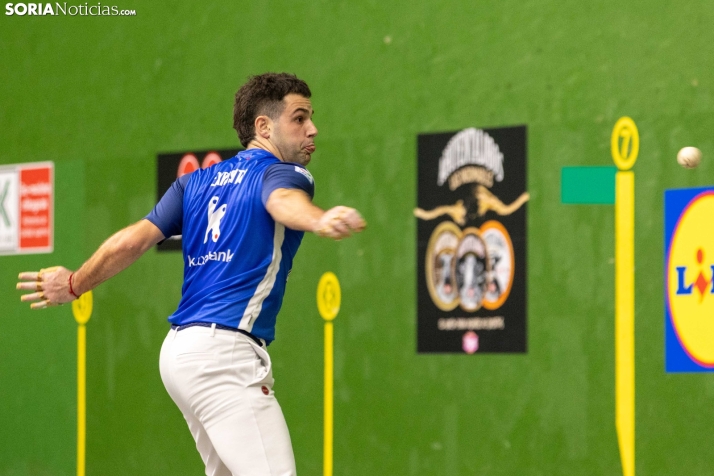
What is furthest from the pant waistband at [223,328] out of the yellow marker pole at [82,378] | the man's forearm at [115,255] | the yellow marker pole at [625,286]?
the yellow marker pole at [82,378]

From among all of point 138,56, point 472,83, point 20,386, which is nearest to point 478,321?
point 472,83

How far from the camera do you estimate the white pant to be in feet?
8.68

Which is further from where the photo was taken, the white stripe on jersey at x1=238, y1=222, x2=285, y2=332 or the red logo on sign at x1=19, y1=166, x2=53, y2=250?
the red logo on sign at x1=19, y1=166, x2=53, y2=250

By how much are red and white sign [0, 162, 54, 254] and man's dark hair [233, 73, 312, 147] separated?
2.94 m

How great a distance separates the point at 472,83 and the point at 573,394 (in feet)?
3.94

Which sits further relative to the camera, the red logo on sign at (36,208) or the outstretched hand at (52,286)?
the red logo on sign at (36,208)

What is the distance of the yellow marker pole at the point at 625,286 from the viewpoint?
404 cm

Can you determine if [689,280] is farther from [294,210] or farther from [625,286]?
[294,210]

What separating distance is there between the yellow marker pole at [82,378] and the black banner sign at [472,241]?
70.0 inches

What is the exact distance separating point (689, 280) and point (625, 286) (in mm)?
221

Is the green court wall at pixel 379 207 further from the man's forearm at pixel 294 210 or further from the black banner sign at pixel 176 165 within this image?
the man's forearm at pixel 294 210

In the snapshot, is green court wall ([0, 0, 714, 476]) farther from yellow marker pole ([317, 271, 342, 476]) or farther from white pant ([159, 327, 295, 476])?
white pant ([159, 327, 295, 476])

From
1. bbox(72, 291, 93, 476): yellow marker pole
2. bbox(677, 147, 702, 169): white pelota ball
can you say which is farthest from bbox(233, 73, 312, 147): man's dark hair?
bbox(72, 291, 93, 476): yellow marker pole

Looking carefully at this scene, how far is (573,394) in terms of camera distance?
4.16m
